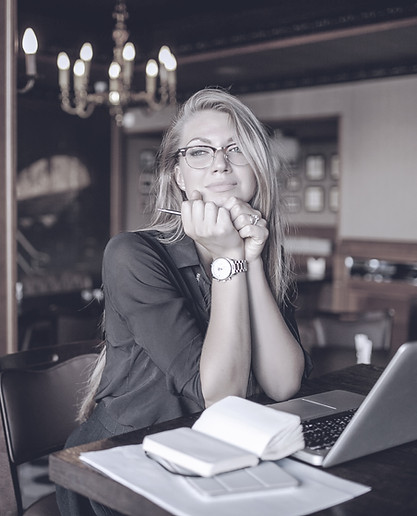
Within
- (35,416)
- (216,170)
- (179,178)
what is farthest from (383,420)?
(35,416)

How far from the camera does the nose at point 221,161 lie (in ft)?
5.56

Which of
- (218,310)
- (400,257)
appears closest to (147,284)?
(218,310)

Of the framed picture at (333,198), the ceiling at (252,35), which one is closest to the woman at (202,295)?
the ceiling at (252,35)

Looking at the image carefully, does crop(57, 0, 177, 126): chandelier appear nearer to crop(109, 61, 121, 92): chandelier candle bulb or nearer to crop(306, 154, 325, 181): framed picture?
crop(109, 61, 121, 92): chandelier candle bulb

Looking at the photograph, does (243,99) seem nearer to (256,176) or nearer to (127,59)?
(127,59)

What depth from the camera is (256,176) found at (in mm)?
1751

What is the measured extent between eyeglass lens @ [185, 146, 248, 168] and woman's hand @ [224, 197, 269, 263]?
0.16m

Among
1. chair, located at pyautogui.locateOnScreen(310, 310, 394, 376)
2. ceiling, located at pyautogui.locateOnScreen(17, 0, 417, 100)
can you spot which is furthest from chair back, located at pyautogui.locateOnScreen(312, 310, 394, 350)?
ceiling, located at pyautogui.locateOnScreen(17, 0, 417, 100)

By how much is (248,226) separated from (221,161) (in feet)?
0.71

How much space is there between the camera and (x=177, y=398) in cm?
154

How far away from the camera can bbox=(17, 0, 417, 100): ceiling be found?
5613mm

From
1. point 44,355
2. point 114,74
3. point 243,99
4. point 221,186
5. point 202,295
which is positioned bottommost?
point 44,355

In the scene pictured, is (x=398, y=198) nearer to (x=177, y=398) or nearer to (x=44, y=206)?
(x=44, y=206)

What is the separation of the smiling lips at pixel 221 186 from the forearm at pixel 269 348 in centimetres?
22
